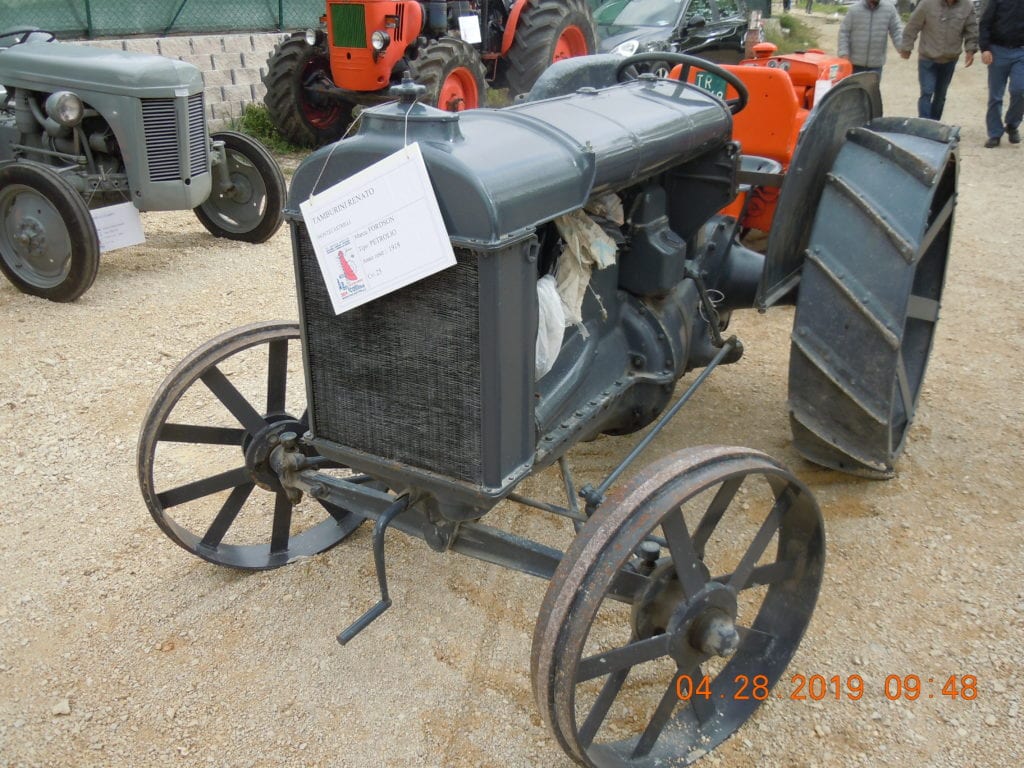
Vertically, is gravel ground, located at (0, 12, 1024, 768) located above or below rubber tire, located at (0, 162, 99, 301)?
below

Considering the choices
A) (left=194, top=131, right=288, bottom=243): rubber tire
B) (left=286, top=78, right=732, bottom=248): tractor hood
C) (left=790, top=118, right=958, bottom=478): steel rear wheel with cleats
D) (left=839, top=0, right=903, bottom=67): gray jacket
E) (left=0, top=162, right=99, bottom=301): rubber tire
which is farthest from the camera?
(left=839, top=0, right=903, bottom=67): gray jacket

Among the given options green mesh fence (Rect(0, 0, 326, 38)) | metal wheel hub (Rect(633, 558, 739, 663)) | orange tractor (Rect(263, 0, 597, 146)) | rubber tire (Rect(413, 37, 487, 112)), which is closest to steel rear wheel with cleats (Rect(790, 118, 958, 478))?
metal wheel hub (Rect(633, 558, 739, 663))

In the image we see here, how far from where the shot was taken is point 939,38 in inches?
340

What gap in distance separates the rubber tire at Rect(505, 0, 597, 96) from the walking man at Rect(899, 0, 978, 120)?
314 cm

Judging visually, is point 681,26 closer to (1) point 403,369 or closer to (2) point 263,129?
(2) point 263,129

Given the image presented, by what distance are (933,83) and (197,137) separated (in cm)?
720

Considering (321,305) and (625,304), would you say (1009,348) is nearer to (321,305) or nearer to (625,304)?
(625,304)

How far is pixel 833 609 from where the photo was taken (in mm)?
2670

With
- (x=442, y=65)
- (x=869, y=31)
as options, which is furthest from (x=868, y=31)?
(x=442, y=65)

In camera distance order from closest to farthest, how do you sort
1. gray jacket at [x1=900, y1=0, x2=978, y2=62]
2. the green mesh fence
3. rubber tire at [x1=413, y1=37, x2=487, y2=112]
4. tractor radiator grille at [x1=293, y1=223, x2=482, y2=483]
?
tractor radiator grille at [x1=293, y1=223, x2=482, y2=483]
the green mesh fence
rubber tire at [x1=413, y1=37, x2=487, y2=112]
gray jacket at [x1=900, y1=0, x2=978, y2=62]

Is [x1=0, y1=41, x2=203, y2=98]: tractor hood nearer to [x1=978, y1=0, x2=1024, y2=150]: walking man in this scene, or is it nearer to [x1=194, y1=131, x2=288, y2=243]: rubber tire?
[x1=194, y1=131, x2=288, y2=243]: rubber tire

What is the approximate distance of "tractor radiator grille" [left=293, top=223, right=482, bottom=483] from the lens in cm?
188

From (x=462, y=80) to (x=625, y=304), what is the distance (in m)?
5.61
